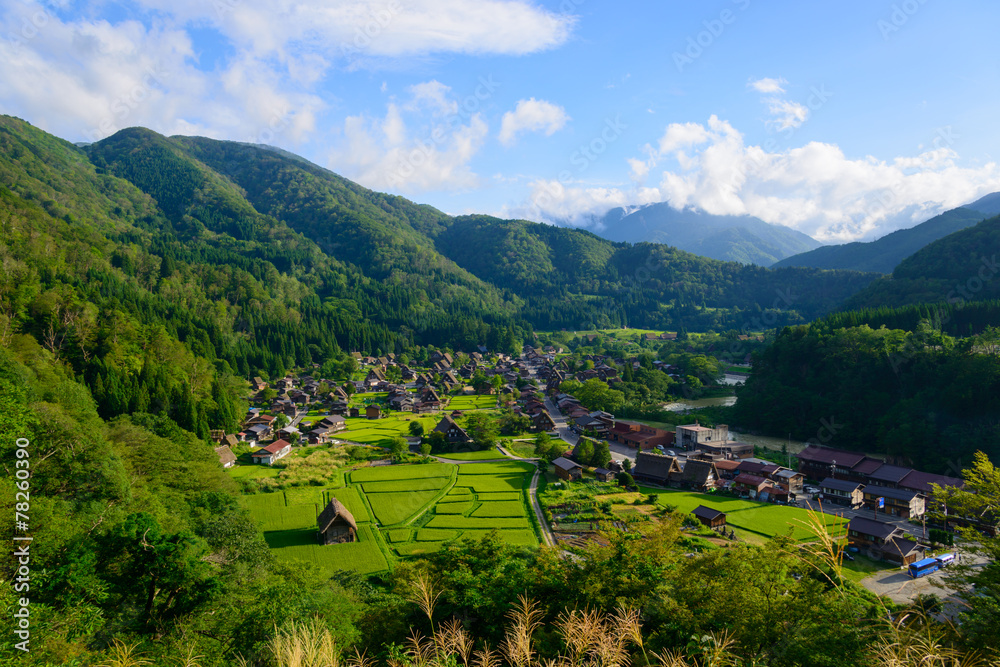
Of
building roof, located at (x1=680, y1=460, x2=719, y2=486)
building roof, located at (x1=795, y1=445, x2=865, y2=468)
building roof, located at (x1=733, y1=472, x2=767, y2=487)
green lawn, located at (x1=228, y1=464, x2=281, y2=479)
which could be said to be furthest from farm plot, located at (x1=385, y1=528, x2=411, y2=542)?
building roof, located at (x1=795, y1=445, x2=865, y2=468)

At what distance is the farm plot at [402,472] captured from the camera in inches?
1359

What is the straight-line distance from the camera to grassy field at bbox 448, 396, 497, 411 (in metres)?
58.7

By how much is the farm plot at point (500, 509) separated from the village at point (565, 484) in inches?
4.7

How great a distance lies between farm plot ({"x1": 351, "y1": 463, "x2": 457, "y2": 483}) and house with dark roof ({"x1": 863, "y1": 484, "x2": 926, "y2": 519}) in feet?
90.4

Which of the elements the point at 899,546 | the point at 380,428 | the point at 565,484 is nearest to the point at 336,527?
the point at 565,484

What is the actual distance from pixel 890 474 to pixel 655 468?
1500 centimetres

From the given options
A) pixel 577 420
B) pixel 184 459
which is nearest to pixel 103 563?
pixel 184 459

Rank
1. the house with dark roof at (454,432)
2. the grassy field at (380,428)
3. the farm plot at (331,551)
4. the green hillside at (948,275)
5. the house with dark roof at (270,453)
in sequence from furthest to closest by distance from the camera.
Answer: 1. the green hillside at (948,275)
2. the grassy field at (380,428)
3. the house with dark roof at (454,432)
4. the house with dark roof at (270,453)
5. the farm plot at (331,551)

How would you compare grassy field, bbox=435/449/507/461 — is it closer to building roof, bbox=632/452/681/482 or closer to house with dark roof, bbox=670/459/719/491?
building roof, bbox=632/452/681/482

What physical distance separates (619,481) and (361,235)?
133m

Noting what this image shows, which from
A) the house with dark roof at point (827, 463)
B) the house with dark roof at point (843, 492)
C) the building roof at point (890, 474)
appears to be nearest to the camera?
the house with dark roof at point (843, 492)

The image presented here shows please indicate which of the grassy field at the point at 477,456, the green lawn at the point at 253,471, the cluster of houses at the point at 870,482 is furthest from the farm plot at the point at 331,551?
the cluster of houses at the point at 870,482

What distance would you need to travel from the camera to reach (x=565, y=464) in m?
34.8

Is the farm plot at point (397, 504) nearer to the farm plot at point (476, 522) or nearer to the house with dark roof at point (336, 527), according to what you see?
the farm plot at point (476, 522)
